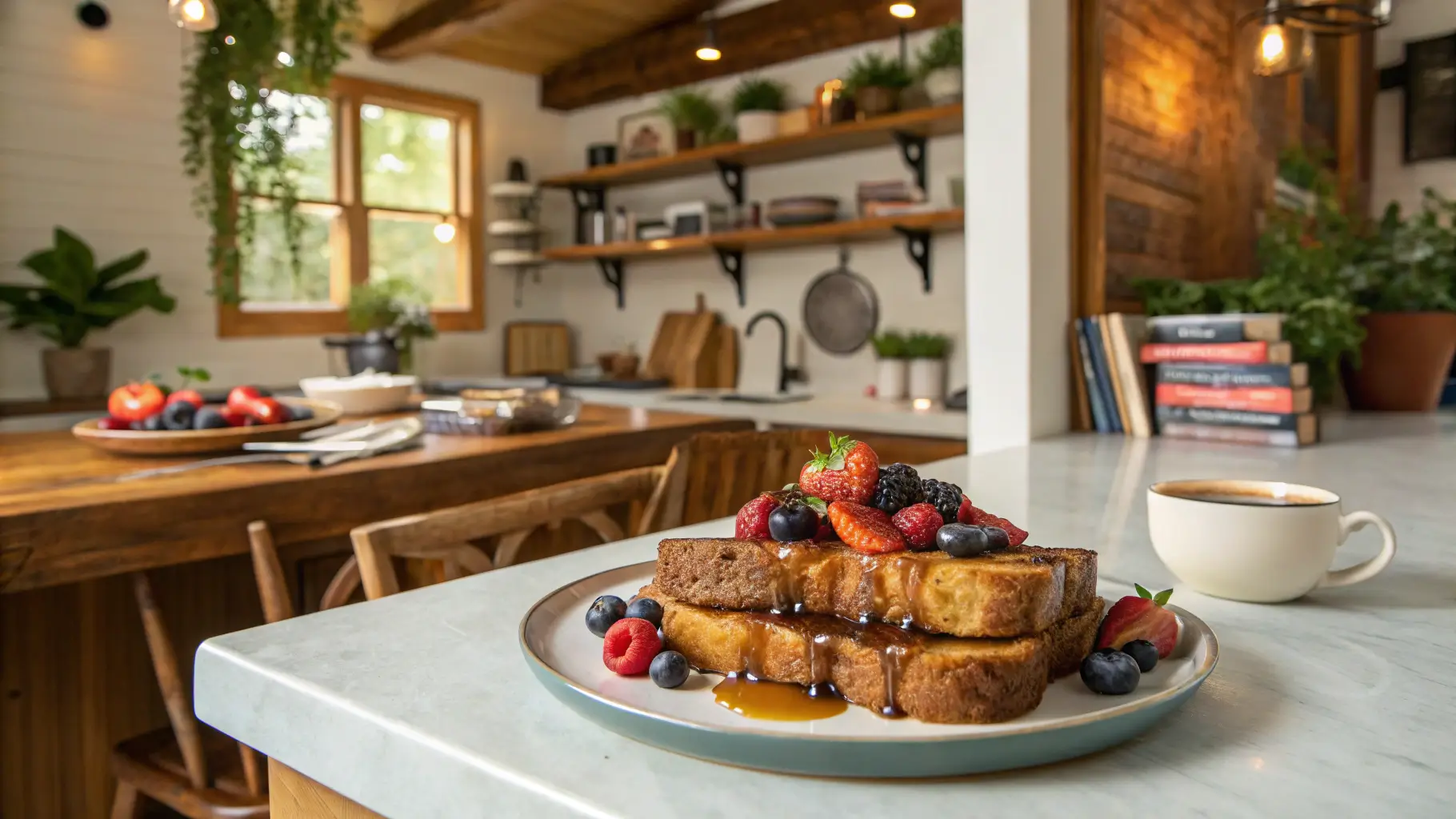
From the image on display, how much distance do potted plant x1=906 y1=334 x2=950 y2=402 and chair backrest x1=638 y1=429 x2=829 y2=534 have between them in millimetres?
1958

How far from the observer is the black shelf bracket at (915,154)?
396cm

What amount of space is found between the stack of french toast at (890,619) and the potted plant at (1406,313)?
84.5 inches

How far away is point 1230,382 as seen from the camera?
1963 millimetres

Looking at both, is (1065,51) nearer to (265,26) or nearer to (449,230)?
(265,26)

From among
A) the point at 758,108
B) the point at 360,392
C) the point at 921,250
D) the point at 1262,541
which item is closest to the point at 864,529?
the point at 1262,541

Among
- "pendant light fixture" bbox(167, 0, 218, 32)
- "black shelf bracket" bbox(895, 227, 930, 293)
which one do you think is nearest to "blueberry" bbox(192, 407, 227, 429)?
"pendant light fixture" bbox(167, 0, 218, 32)

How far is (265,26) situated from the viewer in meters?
3.21

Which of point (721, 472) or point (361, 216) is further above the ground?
point (361, 216)

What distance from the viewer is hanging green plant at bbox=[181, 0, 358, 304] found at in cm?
323

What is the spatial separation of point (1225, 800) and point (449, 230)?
4.89m

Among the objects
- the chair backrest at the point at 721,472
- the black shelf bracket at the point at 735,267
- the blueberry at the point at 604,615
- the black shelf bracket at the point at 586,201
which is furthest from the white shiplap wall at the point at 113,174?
the blueberry at the point at 604,615

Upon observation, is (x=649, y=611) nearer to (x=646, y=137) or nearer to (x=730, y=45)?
(x=730, y=45)

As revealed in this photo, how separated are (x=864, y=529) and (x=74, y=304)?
3866 mm

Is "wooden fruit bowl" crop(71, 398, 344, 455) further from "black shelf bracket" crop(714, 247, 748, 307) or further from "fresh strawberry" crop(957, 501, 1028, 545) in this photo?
"black shelf bracket" crop(714, 247, 748, 307)
